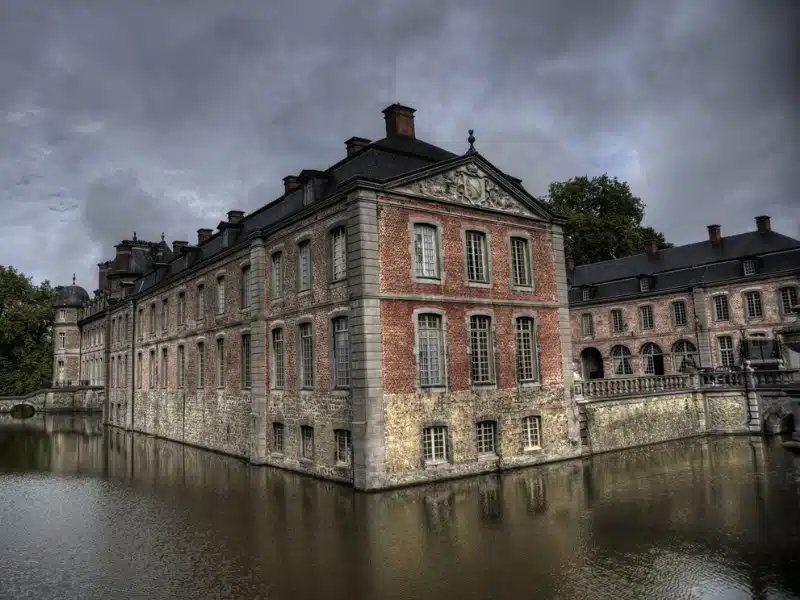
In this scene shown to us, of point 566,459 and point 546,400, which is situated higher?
point 546,400

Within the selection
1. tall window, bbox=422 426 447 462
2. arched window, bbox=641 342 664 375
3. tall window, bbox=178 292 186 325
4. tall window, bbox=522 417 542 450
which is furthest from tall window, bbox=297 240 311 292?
arched window, bbox=641 342 664 375

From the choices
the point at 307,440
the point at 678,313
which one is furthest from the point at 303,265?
the point at 678,313

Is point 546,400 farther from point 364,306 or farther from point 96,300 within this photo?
point 96,300

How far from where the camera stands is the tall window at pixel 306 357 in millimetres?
16516

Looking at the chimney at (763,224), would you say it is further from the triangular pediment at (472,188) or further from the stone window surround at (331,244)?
the stone window surround at (331,244)

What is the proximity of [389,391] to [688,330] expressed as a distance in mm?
24204

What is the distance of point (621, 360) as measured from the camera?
36.1 meters

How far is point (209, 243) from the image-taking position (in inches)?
960

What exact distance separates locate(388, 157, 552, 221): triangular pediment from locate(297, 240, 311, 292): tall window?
3.39 meters

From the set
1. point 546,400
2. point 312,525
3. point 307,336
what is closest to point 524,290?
point 546,400

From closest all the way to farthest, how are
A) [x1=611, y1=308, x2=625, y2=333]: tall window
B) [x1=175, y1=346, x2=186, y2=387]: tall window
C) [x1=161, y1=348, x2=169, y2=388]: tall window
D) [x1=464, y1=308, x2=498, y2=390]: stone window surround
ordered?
1. [x1=464, y1=308, x2=498, y2=390]: stone window surround
2. [x1=175, y1=346, x2=186, y2=387]: tall window
3. [x1=161, y1=348, x2=169, y2=388]: tall window
4. [x1=611, y1=308, x2=625, y2=333]: tall window

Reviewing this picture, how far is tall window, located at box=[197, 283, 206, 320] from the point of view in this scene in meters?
23.2

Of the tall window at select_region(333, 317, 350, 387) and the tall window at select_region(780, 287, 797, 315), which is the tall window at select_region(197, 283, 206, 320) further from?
the tall window at select_region(780, 287, 797, 315)

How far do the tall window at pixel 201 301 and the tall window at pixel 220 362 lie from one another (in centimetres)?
198
